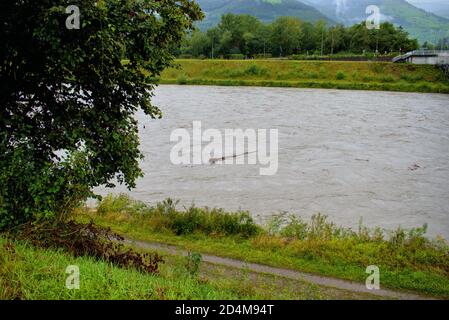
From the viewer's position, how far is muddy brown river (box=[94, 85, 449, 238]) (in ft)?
68.5

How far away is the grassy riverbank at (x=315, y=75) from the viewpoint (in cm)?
8300

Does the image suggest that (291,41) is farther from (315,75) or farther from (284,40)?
(315,75)

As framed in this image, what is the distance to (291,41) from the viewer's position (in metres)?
144

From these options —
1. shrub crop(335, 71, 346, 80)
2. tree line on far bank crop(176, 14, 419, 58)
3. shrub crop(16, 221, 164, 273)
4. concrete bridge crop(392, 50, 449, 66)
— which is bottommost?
shrub crop(16, 221, 164, 273)

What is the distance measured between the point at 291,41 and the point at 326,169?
12132 centimetres

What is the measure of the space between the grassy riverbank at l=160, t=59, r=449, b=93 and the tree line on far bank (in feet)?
140

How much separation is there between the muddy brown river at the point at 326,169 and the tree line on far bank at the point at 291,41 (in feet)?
287

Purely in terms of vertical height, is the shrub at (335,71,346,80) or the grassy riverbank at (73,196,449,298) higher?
the shrub at (335,71,346,80)

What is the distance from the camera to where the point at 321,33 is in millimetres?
150125

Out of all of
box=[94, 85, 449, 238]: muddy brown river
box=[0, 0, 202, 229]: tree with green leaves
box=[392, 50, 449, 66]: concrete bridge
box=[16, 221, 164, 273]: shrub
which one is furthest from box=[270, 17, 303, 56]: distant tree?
box=[16, 221, 164, 273]: shrub

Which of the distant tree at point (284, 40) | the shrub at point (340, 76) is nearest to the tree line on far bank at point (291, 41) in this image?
the distant tree at point (284, 40)

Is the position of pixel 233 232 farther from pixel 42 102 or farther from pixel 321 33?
pixel 321 33

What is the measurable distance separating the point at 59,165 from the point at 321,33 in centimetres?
14727

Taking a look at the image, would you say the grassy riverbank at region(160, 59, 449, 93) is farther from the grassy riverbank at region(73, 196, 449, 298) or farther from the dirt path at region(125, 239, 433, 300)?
the dirt path at region(125, 239, 433, 300)
